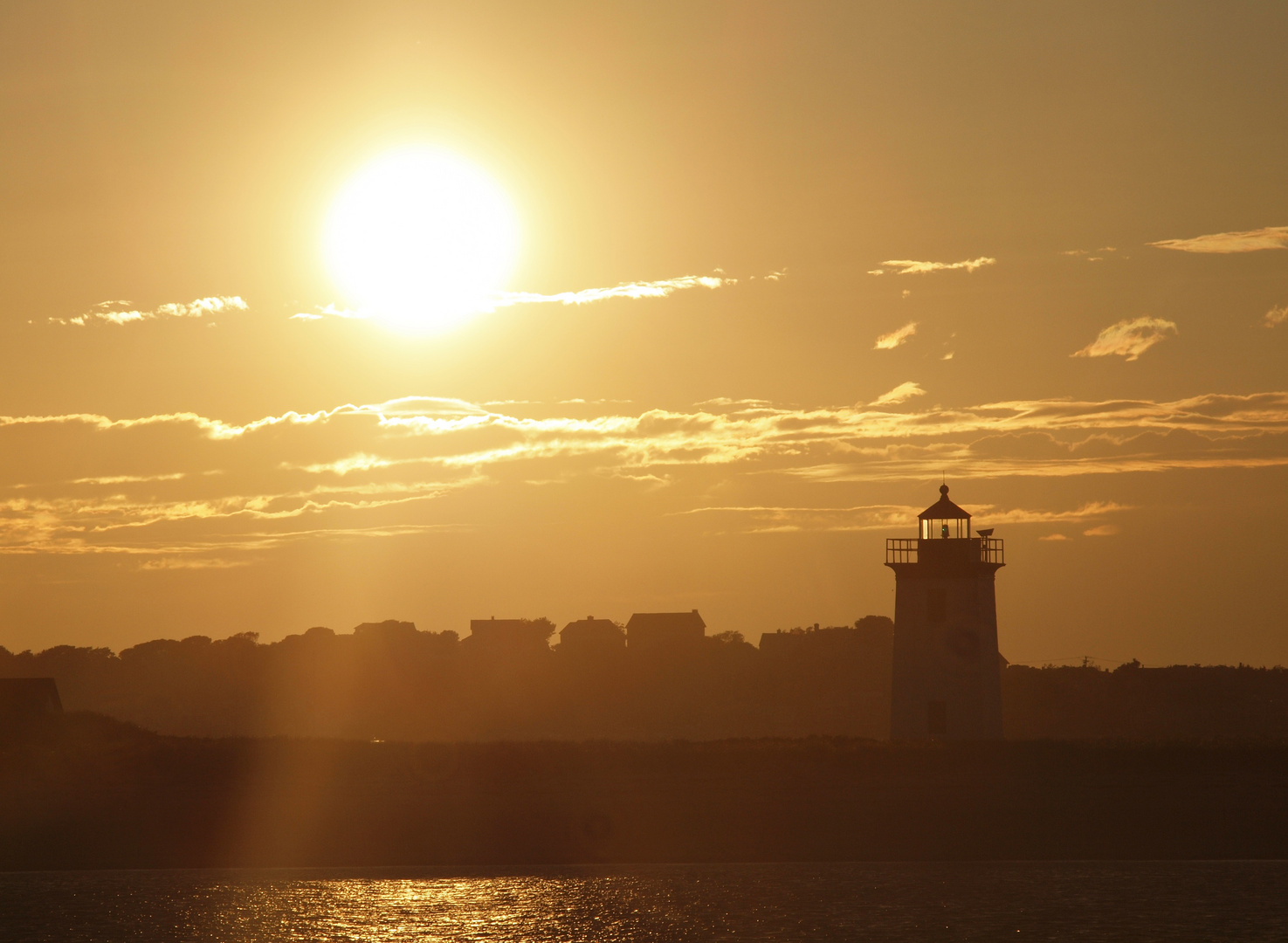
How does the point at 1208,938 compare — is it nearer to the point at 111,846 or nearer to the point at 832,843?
the point at 832,843

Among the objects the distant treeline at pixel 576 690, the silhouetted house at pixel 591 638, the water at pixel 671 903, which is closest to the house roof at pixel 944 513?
the water at pixel 671 903

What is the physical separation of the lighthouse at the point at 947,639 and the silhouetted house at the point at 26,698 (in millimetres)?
25638

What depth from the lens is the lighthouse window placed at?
144ft

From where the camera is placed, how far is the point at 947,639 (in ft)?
143

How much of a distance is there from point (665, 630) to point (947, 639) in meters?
64.6

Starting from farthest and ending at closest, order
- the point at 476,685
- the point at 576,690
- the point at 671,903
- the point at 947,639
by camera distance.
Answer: the point at 476,685, the point at 576,690, the point at 947,639, the point at 671,903

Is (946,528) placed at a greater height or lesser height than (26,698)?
greater

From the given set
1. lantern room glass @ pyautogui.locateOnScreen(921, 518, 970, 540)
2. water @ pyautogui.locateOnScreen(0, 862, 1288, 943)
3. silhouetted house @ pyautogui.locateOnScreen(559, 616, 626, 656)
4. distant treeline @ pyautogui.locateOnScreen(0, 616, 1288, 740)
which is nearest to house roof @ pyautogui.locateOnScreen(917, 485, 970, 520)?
lantern room glass @ pyautogui.locateOnScreen(921, 518, 970, 540)

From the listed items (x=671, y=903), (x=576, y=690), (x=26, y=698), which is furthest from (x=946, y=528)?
(x=576, y=690)

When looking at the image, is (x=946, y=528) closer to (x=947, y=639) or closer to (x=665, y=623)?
(x=947, y=639)

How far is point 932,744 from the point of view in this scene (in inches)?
1596

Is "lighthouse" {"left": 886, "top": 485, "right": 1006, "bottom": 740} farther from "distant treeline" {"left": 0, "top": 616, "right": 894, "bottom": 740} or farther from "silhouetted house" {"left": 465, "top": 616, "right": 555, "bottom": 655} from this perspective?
"silhouetted house" {"left": 465, "top": 616, "right": 555, "bottom": 655}

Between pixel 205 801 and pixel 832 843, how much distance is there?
15303 millimetres

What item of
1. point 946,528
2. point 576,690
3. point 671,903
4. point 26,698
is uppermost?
Answer: point 946,528
